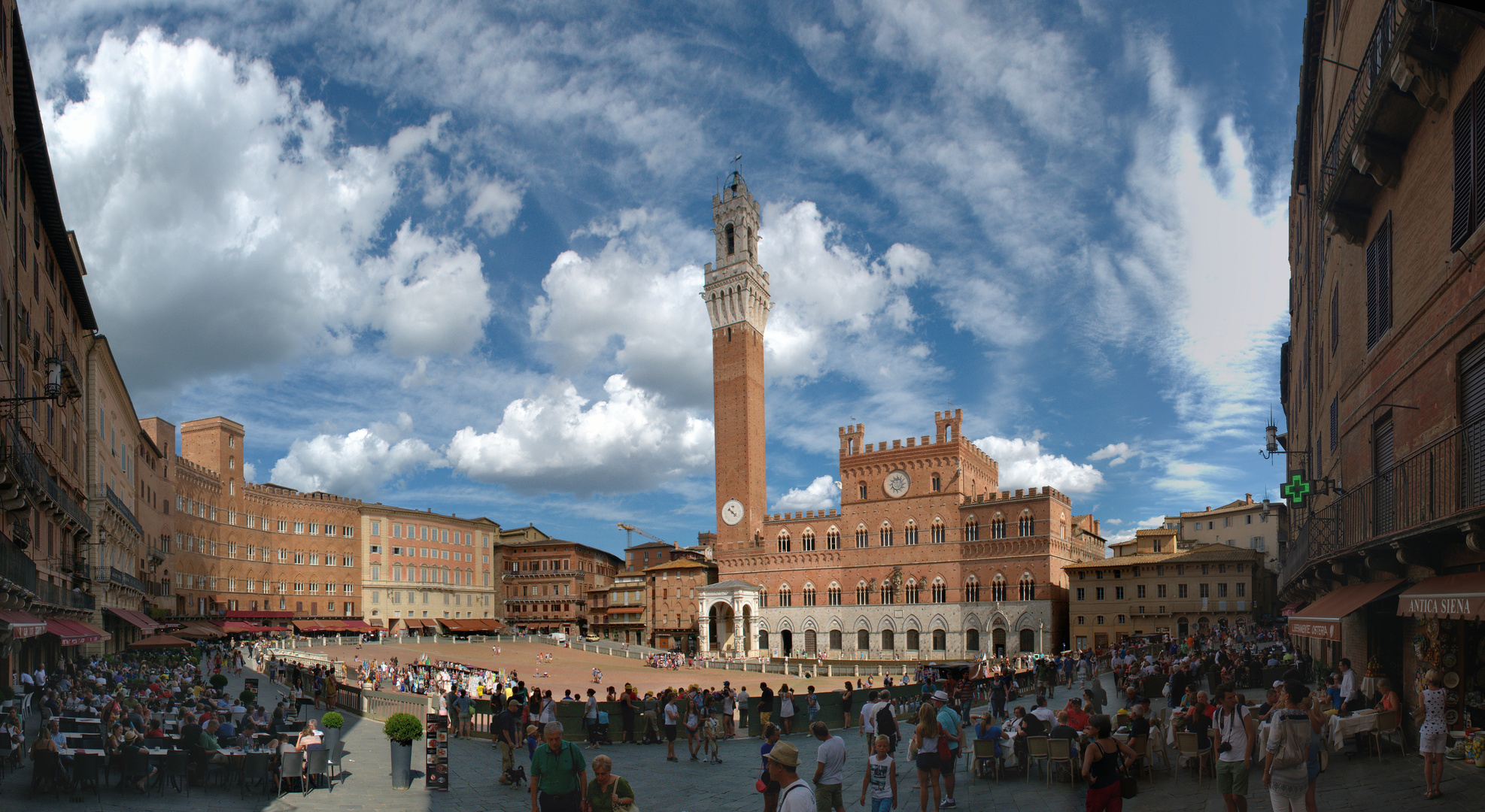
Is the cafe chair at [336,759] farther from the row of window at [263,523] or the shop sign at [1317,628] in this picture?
the row of window at [263,523]

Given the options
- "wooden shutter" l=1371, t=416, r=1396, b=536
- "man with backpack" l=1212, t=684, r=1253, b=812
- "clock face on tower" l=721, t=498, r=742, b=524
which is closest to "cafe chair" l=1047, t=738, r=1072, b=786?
"man with backpack" l=1212, t=684, r=1253, b=812

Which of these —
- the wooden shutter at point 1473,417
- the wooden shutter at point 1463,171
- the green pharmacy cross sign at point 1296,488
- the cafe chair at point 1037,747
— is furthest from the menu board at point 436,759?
the green pharmacy cross sign at point 1296,488

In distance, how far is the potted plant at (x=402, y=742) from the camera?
15070 mm

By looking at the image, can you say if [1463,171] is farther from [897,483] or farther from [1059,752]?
[897,483]

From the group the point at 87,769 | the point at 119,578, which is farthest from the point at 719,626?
the point at 87,769

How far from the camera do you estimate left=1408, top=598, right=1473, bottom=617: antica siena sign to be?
9.84 meters

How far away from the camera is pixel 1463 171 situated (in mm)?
11188

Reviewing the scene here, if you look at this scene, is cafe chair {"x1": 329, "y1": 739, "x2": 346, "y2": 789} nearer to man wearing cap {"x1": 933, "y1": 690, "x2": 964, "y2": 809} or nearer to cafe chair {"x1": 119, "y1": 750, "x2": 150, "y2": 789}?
cafe chair {"x1": 119, "y1": 750, "x2": 150, "y2": 789}

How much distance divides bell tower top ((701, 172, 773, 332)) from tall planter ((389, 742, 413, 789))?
229 ft

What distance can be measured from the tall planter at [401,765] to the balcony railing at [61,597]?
13.2 m

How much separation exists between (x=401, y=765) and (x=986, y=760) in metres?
9.25

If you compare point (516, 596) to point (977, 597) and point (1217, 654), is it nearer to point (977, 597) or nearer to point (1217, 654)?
point (977, 597)

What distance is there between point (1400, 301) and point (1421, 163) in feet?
6.92

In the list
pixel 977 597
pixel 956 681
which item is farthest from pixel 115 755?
pixel 977 597
